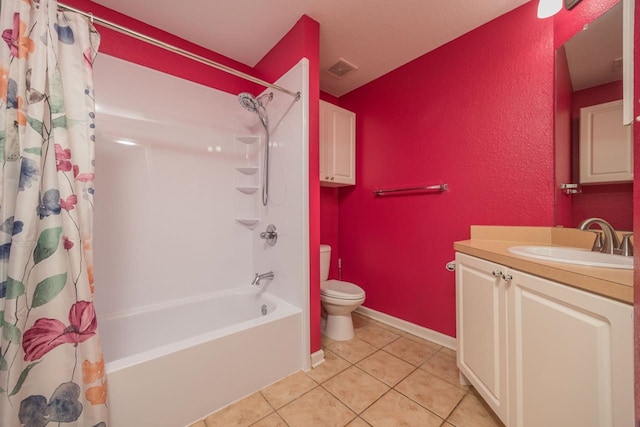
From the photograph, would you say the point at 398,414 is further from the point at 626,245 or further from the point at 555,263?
the point at 626,245

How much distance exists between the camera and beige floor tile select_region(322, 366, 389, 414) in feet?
4.07

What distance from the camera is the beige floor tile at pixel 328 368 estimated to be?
4.72ft

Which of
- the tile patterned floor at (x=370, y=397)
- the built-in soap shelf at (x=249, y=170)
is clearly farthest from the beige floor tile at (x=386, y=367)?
the built-in soap shelf at (x=249, y=170)

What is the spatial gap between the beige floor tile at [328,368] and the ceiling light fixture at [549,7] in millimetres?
2360

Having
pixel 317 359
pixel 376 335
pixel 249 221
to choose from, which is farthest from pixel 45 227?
pixel 376 335

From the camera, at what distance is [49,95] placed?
0.87 m

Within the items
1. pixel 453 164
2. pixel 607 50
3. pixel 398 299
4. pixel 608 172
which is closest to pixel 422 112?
pixel 453 164

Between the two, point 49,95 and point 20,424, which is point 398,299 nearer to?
point 20,424

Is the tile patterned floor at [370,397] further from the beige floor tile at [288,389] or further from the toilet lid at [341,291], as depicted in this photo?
the toilet lid at [341,291]

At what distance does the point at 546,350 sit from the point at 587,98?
126 cm

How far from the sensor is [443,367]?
1513 mm

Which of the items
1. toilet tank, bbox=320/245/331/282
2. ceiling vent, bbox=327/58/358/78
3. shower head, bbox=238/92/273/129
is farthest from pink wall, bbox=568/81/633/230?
shower head, bbox=238/92/273/129

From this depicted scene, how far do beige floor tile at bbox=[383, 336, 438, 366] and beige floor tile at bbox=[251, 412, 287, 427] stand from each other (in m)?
0.91

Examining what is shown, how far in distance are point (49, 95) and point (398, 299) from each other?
2.42m
